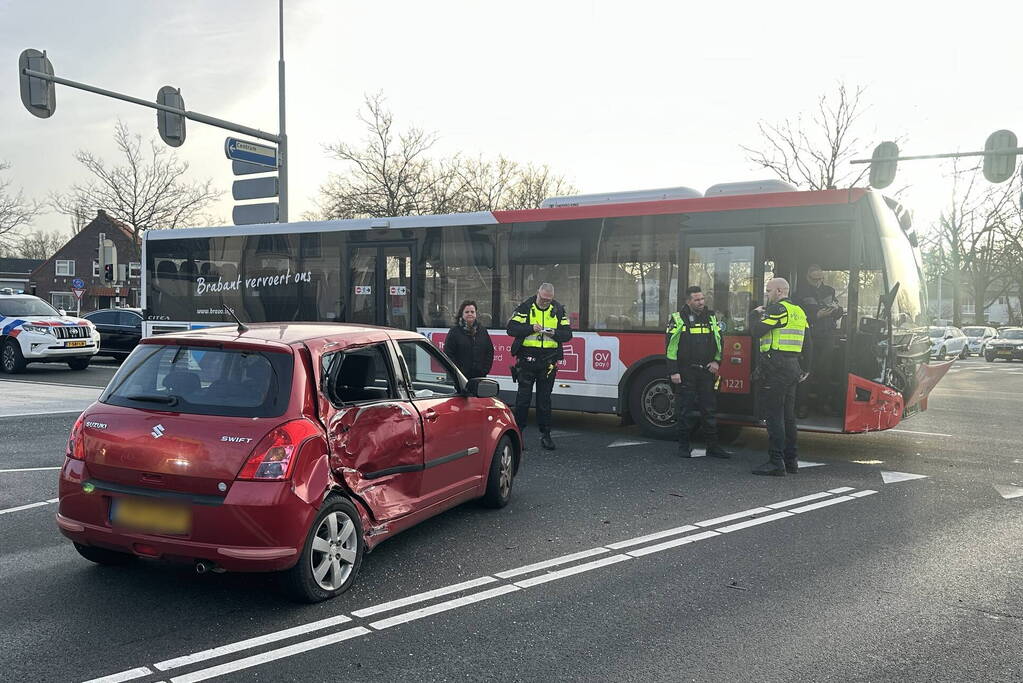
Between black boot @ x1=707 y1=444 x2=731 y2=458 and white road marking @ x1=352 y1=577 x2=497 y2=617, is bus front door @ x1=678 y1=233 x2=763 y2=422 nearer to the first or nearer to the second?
black boot @ x1=707 y1=444 x2=731 y2=458

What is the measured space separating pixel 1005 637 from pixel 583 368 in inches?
276

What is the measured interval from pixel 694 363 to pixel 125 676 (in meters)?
6.70

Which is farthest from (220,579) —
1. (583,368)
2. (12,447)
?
(583,368)

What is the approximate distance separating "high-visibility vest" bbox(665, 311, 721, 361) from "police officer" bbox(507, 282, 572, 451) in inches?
46.0

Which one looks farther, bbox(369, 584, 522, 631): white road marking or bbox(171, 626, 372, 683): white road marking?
bbox(369, 584, 522, 631): white road marking

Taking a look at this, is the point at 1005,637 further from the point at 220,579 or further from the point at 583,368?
the point at 583,368

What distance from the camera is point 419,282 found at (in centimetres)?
1245

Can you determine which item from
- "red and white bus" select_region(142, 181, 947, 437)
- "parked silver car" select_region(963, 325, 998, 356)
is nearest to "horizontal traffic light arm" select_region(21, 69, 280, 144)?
"red and white bus" select_region(142, 181, 947, 437)

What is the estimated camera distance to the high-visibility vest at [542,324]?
9.59 meters

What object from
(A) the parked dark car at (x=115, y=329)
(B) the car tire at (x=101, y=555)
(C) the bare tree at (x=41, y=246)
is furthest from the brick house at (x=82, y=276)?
(B) the car tire at (x=101, y=555)

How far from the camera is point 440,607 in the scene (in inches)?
177

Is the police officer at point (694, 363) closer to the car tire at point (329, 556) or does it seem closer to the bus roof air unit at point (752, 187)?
the bus roof air unit at point (752, 187)

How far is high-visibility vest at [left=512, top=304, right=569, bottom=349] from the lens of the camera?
31.4 ft

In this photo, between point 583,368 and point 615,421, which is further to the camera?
point 615,421
